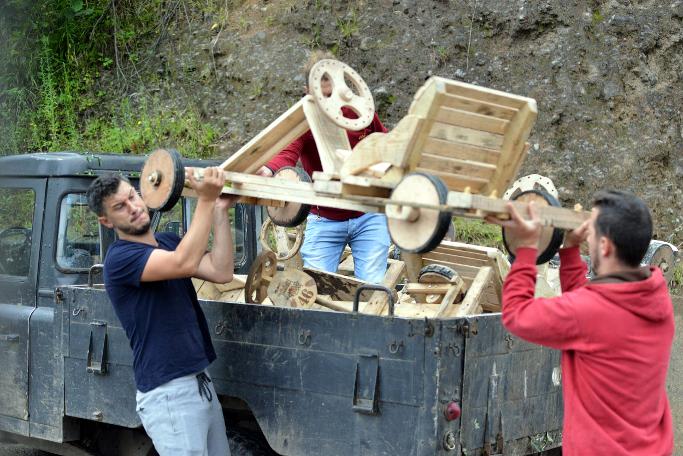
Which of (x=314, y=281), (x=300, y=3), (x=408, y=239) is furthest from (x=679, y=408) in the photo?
(x=300, y=3)

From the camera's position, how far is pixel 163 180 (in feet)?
12.9

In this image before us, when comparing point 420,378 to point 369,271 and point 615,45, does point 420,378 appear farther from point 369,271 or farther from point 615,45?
point 615,45

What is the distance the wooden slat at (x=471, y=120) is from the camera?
11.2 ft

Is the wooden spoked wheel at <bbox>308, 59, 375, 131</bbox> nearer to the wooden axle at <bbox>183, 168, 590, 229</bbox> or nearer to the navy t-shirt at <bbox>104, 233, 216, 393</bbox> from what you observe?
the wooden axle at <bbox>183, 168, 590, 229</bbox>

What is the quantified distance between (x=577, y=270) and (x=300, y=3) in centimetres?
801

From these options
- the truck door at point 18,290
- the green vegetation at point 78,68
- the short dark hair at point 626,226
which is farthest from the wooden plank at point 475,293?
the green vegetation at point 78,68

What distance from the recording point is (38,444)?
5.30m

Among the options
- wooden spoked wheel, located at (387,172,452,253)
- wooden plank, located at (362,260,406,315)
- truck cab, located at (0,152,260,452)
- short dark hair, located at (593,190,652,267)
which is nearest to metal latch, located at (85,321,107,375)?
truck cab, located at (0,152,260,452)

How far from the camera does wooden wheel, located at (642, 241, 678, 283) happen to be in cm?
511

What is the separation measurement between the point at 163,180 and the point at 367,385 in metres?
1.25

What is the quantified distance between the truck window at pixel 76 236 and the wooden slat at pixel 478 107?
2.65 metres

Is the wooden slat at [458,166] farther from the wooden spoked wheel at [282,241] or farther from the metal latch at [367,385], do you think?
the wooden spoked wheel at [282,241]

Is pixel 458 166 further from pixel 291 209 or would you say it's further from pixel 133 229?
pixel 133 229

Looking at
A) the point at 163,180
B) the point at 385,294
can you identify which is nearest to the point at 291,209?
the point at 385,294
